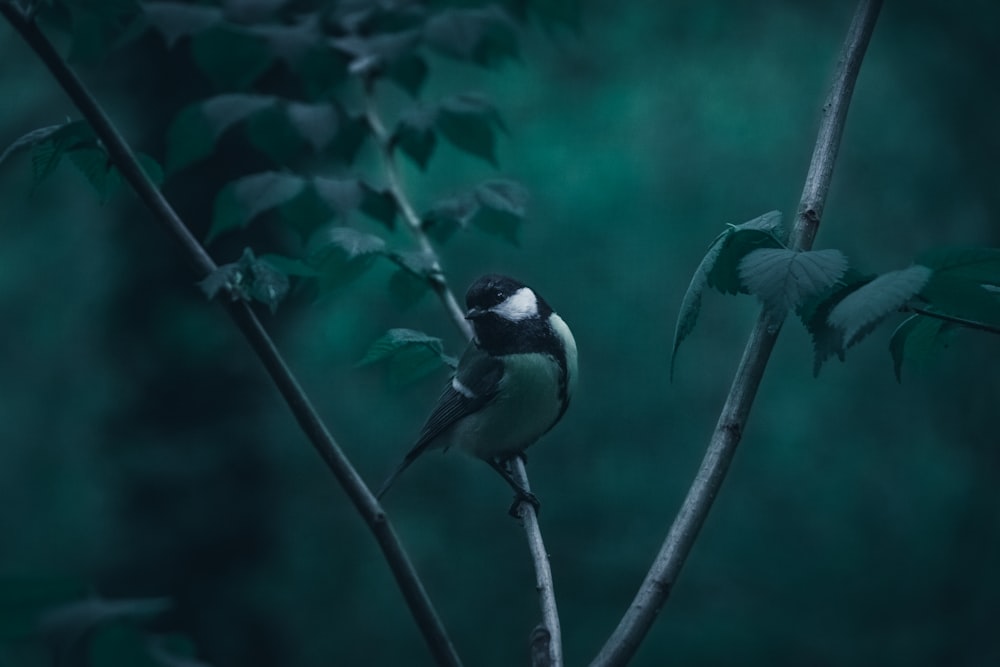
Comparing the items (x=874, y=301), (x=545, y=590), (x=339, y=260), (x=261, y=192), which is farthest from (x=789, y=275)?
(x=261, y=192)

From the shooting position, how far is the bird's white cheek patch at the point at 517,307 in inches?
58.0

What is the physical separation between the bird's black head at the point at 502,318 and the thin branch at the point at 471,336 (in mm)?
130

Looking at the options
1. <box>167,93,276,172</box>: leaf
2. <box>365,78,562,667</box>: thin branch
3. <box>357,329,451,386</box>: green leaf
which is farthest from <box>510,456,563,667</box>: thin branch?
<box>167,93,276,172</box>: leaf

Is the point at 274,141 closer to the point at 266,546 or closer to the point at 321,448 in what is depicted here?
the point at 321,448

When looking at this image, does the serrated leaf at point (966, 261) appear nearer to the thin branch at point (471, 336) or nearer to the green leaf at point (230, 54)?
the thin branch at point (471, 336)

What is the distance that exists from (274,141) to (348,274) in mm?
296

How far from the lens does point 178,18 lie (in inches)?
48.0

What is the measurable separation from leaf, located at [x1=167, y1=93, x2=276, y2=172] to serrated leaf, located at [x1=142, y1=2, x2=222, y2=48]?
0.31 feet

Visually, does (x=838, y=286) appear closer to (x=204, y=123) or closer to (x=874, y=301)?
(x=874, y=301)

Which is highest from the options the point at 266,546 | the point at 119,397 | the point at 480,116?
the point at 480,116

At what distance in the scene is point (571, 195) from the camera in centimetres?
264

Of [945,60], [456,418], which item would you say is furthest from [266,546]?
[945,60]

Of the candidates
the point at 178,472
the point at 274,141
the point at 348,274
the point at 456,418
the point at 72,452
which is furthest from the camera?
the point at 72,452

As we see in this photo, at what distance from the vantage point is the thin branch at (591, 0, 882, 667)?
79 centimetres
